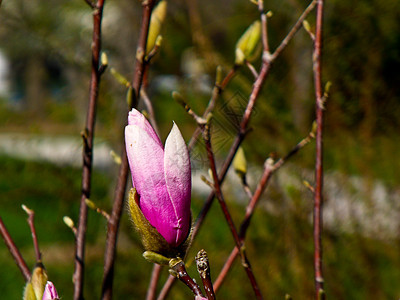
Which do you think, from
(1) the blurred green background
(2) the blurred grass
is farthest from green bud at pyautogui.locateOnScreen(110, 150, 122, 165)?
(2) the blurred grass

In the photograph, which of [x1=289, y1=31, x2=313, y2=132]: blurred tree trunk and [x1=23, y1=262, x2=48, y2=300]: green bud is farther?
[x1=289, y1=31, x2=313, y2=132]: blurred tree trunk

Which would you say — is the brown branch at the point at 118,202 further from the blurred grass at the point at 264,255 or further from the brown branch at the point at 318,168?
the blurred grass at the point at 264,255

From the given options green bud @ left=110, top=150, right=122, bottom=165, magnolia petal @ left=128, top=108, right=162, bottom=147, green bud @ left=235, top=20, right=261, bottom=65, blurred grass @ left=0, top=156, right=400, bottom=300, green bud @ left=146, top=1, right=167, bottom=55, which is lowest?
magnolia petal @ left=128, top=108, right=162, bottom=147

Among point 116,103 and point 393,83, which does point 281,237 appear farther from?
point 116,103

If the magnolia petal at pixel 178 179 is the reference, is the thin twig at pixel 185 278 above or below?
below

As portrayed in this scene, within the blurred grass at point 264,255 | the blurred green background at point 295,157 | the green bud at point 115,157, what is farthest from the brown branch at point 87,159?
the blurred grass at point 264,255

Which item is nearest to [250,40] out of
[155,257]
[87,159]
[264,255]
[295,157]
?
[87,159]

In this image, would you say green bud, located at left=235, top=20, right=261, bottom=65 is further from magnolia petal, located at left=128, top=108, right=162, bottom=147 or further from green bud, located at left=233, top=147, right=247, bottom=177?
magnolia petal, located at left=128, top=108, right=162, bottom=147

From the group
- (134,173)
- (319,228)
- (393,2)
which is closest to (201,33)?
(393,2)
